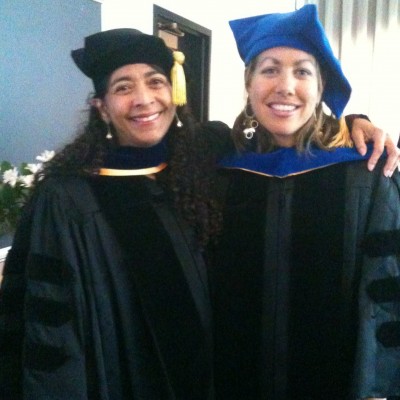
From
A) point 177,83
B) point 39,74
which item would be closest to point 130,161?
point 177,83

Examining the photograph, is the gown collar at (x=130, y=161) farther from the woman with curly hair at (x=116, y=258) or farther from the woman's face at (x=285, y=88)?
the woman's face at (x=285, y=88)

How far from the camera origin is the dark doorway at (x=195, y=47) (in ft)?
11.1

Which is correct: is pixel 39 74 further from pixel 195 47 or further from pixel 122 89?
pixel 195 47

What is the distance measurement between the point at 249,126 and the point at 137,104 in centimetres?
42

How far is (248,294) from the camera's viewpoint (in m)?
1.49

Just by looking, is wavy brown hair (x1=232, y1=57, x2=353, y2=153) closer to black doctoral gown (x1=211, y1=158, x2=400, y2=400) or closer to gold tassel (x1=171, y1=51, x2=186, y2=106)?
black doctoral gown (x1=211, y1=158, x2=400, y2=400)

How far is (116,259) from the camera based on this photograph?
4.42 feet

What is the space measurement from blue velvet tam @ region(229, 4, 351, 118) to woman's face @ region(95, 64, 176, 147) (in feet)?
1.00

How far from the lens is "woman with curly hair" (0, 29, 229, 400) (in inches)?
49.8

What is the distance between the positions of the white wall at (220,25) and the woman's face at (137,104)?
1.57 m

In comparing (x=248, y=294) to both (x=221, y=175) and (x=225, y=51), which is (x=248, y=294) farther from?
(x=225, y=51)

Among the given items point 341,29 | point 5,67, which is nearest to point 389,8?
point 341,29

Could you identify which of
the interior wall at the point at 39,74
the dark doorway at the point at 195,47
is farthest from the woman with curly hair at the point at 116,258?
the dark doorway at the point at 195,47

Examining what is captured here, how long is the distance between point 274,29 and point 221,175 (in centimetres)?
51
